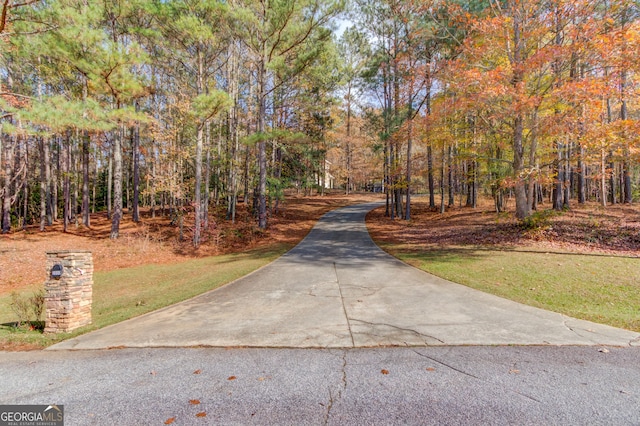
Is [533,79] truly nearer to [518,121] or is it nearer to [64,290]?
[518,121]

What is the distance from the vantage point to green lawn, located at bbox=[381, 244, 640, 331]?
18.8 feet

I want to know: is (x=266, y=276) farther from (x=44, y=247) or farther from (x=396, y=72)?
(x=396, y=72)

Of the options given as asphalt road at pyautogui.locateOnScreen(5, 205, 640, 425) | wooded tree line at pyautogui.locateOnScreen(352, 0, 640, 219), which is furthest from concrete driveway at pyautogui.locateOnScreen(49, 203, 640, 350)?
wooded tree line at pyautogui.locateOnScreen(352, 0, 640, 219)

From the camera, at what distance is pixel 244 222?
65.6ft

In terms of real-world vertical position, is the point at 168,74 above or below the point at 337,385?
above

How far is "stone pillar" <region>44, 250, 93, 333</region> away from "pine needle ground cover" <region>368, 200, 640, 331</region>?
27.9 ft

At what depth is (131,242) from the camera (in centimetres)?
1520

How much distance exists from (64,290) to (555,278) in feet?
35.9

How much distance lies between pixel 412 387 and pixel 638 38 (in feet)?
39.4

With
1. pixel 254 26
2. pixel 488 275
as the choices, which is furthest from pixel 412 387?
pixel 254 26

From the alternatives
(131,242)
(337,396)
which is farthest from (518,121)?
(131,242)

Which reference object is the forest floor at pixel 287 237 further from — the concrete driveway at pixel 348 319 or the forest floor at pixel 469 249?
the concrete driveway at pixel 348 319

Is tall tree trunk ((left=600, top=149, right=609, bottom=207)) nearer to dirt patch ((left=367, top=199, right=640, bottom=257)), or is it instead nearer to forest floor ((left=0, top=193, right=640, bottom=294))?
forest floor ((left=0, top=193, right=640, bottom=294))

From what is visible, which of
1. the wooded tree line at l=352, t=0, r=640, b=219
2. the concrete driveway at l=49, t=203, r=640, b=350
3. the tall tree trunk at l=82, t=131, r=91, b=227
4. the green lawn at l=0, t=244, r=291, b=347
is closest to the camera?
the concrete driveway at l=49, t=203, r=640, b=350
